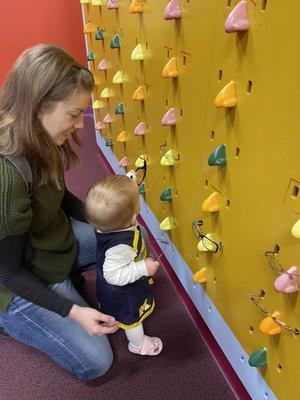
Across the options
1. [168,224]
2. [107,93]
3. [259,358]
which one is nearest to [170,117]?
[168,224]

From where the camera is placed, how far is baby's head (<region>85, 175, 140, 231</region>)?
2.99ft

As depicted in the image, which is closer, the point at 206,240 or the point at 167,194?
the point at 206,240

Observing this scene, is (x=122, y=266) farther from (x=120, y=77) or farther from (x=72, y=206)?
(x=120, y=77)

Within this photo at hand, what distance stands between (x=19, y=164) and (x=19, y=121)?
0.09 meters

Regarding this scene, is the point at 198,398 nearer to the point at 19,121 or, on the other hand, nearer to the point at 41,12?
the point at 19,121

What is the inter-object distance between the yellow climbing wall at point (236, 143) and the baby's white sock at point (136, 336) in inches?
9.1

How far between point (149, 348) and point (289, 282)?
24.5 inches

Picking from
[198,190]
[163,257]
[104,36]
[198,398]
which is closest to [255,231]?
[198,190]

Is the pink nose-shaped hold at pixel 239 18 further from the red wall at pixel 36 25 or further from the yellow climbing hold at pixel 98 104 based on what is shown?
the red wall at pixel 36 25

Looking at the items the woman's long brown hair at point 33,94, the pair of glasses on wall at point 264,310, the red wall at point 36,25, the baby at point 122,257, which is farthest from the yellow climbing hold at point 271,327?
the red wall at point 36,25

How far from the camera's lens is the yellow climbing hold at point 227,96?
0.69 metres

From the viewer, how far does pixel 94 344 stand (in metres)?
1.02

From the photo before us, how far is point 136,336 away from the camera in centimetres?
109

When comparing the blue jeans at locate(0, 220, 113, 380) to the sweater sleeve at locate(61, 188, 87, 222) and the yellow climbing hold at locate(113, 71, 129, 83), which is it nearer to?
the sweater sleeve at locate(61, 188, 87, 222)
